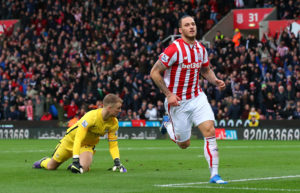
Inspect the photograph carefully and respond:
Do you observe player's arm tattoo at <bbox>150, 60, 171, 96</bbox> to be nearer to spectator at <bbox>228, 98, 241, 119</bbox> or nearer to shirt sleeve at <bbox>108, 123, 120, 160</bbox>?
shirt sleeve at <bbox>108, 123, 120, 160</bbox>

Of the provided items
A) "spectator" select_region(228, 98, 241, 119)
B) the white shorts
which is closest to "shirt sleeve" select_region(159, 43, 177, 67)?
the white shorts

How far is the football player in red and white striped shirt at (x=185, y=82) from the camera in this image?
11078mm

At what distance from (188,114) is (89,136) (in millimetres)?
2540

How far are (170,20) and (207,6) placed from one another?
218 centimetres

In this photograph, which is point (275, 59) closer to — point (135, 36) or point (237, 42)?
point (237, 42)

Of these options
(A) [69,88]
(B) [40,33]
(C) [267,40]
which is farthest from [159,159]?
(B) [40,33]

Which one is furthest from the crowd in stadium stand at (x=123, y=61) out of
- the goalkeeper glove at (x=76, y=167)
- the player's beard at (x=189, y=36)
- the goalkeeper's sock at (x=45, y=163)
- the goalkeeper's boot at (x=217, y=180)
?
the goalkeeper's boot at (x=217, y=180)

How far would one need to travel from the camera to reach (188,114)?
11.5 metres

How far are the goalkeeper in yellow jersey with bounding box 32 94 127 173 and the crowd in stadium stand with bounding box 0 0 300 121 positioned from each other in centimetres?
1629

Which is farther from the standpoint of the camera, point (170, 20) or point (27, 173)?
point (170, 20)

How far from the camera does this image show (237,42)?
33375 millimetres

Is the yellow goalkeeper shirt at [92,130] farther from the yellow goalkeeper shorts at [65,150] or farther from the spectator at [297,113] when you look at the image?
the spectator at [297,113]

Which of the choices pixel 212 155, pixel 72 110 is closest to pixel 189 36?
pixel 212 155

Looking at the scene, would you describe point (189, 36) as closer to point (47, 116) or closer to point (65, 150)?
point (65, 150)
